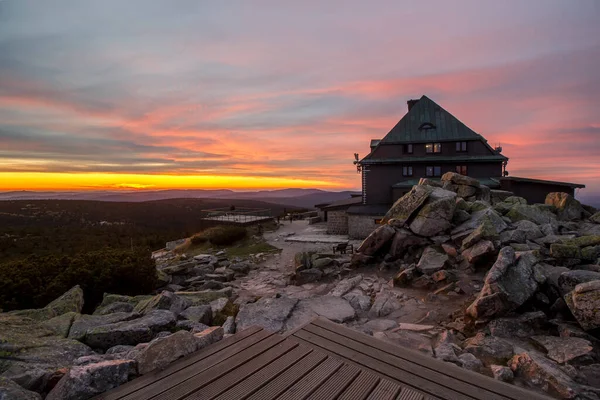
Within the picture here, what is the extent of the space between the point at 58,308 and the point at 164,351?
250 inches

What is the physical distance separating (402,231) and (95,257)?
1329 centimetres

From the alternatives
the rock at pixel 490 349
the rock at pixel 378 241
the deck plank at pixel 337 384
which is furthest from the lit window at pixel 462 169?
the deck plank at pixel 337 384

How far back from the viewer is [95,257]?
12312mm

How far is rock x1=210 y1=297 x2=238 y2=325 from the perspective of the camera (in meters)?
8.81

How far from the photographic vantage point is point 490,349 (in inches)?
271

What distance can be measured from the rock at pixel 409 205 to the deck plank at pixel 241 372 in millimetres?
12115

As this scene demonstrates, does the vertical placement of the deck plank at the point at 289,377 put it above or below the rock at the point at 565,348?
above

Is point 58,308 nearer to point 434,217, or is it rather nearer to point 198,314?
point 198,314

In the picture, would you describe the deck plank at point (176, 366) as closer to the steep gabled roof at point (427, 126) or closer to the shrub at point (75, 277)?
the shrub at point (75, 277)

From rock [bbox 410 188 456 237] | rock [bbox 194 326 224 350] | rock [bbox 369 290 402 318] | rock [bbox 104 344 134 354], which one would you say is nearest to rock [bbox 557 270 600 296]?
rock [bbox 369 290 402 318]

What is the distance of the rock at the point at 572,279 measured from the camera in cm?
827

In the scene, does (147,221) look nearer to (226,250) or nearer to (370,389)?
(226,250)

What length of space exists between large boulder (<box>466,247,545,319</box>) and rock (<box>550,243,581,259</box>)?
82.5 inches

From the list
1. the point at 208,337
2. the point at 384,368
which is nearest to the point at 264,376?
the point at 208,337
